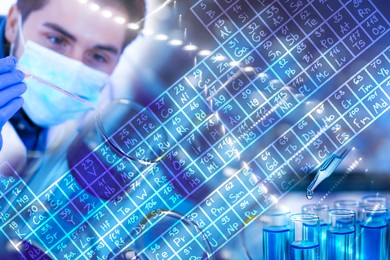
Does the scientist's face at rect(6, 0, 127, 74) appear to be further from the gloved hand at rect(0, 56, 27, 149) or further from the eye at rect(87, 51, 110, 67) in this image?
the gloved hand at rect(0, 56, 27, 149)

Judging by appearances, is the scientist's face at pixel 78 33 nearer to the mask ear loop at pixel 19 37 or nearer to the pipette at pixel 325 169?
the mask ear loop at pixel 19 37

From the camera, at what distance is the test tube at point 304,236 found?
1498 millimetres

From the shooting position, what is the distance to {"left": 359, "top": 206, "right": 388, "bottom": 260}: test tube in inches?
60.1

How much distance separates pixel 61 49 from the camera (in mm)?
1605

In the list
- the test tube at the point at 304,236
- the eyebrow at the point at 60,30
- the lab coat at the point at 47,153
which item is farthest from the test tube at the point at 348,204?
the eyebrow at the point at 60,30

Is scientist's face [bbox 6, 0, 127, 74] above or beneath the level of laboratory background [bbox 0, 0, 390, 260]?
above

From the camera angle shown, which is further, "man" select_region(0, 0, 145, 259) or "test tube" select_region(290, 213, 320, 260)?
"man" select_region(0, 0, 145, 259)

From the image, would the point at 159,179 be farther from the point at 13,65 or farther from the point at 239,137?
the point at 13,65

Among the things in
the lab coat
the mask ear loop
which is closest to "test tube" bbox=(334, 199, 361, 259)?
the lab coat

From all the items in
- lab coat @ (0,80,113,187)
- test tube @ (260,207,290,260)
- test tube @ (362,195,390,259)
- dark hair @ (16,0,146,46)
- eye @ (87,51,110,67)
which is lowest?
test tube @ (362,195,390,259)

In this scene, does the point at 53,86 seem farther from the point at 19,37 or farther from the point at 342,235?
the point at 342,235

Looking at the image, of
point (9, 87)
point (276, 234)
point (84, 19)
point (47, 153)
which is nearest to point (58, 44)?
point (84, 19)

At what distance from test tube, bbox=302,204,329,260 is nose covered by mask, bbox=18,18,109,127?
0.77m

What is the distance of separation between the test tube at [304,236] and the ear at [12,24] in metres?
1.06
